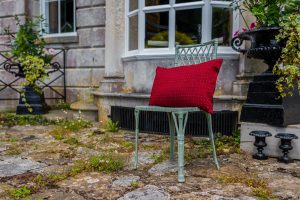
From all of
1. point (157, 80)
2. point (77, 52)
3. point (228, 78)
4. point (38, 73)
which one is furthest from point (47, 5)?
point (157, 80)

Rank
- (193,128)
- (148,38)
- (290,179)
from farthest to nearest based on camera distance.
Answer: (148,38), (193,128), (290,179)

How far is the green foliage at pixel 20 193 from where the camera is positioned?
2041 mm

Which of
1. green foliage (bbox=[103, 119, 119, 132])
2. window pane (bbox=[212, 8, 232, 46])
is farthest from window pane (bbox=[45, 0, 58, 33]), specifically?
window pane (bbox=[212, 8, 232, 46])

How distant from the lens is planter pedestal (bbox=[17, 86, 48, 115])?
565 centimetres

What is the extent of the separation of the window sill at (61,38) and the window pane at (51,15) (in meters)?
0.24

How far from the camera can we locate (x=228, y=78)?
4.17 m

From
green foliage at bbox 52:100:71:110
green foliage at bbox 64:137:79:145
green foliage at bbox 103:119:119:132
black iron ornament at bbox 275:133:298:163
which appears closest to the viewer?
black iron ornament at bbox 275:133:298:163

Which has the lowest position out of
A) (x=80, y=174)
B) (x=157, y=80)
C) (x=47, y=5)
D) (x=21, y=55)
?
(x=80, y=174)

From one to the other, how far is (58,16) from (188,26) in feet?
11.9

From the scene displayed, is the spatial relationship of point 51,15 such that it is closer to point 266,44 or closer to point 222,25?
point 222,25

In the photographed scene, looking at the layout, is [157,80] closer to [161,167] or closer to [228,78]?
[161,167]

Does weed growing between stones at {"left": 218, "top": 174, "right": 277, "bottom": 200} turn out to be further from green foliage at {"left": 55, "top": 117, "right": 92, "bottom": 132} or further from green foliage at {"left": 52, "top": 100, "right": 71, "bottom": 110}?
green foliage at {"left": 52, "top": 100, "right": 71, "bottom": 110}

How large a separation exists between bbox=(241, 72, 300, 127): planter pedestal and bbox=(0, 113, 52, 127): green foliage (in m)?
3.27

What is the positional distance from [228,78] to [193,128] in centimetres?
84
